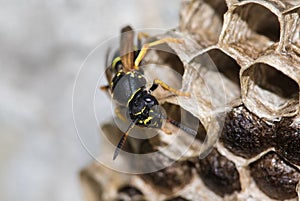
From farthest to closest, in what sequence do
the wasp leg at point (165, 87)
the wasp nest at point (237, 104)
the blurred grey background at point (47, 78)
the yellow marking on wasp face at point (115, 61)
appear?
1. the blurred grey background at point (47, 78)
2. the yellow marking on wasp face at point (115, 61)
3. the wasp leg at point (165, 87)
4. the wasp nest at point (237, 104)

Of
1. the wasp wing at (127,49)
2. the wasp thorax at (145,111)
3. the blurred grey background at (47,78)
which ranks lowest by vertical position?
the blurred grey background at (47,78)

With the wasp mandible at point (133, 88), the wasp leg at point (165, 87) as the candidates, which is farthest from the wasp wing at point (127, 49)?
the wasp leg at point (165, 87)

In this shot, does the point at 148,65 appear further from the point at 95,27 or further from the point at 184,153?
the point at 95,27

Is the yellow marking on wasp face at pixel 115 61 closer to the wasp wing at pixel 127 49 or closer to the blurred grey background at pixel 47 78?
the wasp wing at pixel 127 49

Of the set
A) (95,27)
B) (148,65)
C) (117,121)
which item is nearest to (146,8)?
(95,27)

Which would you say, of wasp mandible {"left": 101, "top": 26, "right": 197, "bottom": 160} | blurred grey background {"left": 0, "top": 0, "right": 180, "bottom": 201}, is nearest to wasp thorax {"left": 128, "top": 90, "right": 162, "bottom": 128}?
wasp mandible {"left": 101, "top": 26, "right": 197, "bottom": 160}

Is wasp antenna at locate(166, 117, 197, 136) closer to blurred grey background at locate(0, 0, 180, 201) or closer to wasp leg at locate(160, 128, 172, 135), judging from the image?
wasp leg at locate(160, 128, 172, 135)
